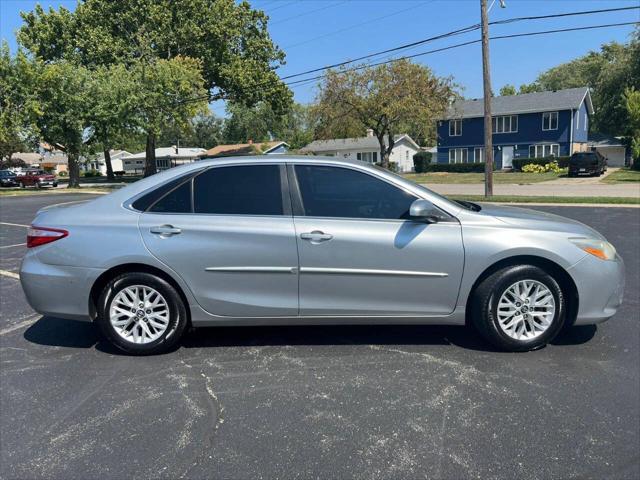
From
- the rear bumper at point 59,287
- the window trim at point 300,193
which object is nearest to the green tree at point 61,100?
the rear bumper at point 59,287

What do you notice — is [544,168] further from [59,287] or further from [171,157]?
[171,157]

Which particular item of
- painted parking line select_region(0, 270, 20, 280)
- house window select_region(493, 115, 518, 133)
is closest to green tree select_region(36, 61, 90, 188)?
painted parking line select_region(0, 270, 20, 280)

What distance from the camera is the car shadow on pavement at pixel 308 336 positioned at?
4477mm

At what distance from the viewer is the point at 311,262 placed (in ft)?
13.3

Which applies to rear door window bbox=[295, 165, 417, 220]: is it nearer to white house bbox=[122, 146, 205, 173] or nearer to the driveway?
the driveway

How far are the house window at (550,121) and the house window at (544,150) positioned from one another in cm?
162

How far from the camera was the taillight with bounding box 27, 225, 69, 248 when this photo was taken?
421 centimetres

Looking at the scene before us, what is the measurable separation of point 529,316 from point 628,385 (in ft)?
2.69

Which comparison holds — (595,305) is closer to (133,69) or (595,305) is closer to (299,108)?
(133,69)

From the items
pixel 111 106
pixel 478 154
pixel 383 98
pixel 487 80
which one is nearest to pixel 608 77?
pixel 478 154

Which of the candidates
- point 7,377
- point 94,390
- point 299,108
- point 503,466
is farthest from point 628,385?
point 299,108

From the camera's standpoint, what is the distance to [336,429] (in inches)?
122

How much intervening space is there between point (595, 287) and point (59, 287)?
4.35 m

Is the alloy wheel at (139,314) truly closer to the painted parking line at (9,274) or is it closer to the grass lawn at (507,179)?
the painted parking line at (9,274)
